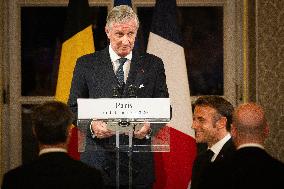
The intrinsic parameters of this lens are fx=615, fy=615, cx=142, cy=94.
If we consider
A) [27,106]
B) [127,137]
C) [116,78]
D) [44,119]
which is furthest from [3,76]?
[44,119]

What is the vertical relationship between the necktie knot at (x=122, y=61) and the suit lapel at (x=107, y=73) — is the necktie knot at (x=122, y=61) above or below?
above

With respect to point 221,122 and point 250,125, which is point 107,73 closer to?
point 221,122

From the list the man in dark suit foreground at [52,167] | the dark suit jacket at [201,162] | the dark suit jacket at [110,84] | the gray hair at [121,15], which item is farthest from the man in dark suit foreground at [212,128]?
the man in dark suit foreground at [52,167]

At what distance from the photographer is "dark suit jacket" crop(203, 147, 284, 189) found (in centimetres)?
226

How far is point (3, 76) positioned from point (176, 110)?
134 cm

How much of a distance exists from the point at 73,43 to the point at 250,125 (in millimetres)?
2292

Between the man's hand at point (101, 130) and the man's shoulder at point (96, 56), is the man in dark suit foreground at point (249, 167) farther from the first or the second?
the man's shoulder at point (96, 56)

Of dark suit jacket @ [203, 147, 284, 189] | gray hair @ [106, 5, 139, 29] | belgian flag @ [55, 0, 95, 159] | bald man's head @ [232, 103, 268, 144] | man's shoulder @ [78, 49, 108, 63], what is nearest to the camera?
dark suit jacket @ [203, 147, 284, 189]

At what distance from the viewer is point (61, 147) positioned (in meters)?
2.39

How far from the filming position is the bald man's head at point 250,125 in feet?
8.05

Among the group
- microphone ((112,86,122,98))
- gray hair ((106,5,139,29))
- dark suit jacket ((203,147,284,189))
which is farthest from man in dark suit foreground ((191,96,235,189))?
dark suit jacket ((203,147,284,189))

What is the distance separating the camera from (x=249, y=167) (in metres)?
2.30

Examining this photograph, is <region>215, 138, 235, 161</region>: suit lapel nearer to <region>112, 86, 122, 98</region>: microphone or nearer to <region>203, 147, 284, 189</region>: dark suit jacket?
<region>112, 86, 122, 98</region>: microphone

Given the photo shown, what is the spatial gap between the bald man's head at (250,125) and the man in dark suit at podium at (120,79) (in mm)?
651
